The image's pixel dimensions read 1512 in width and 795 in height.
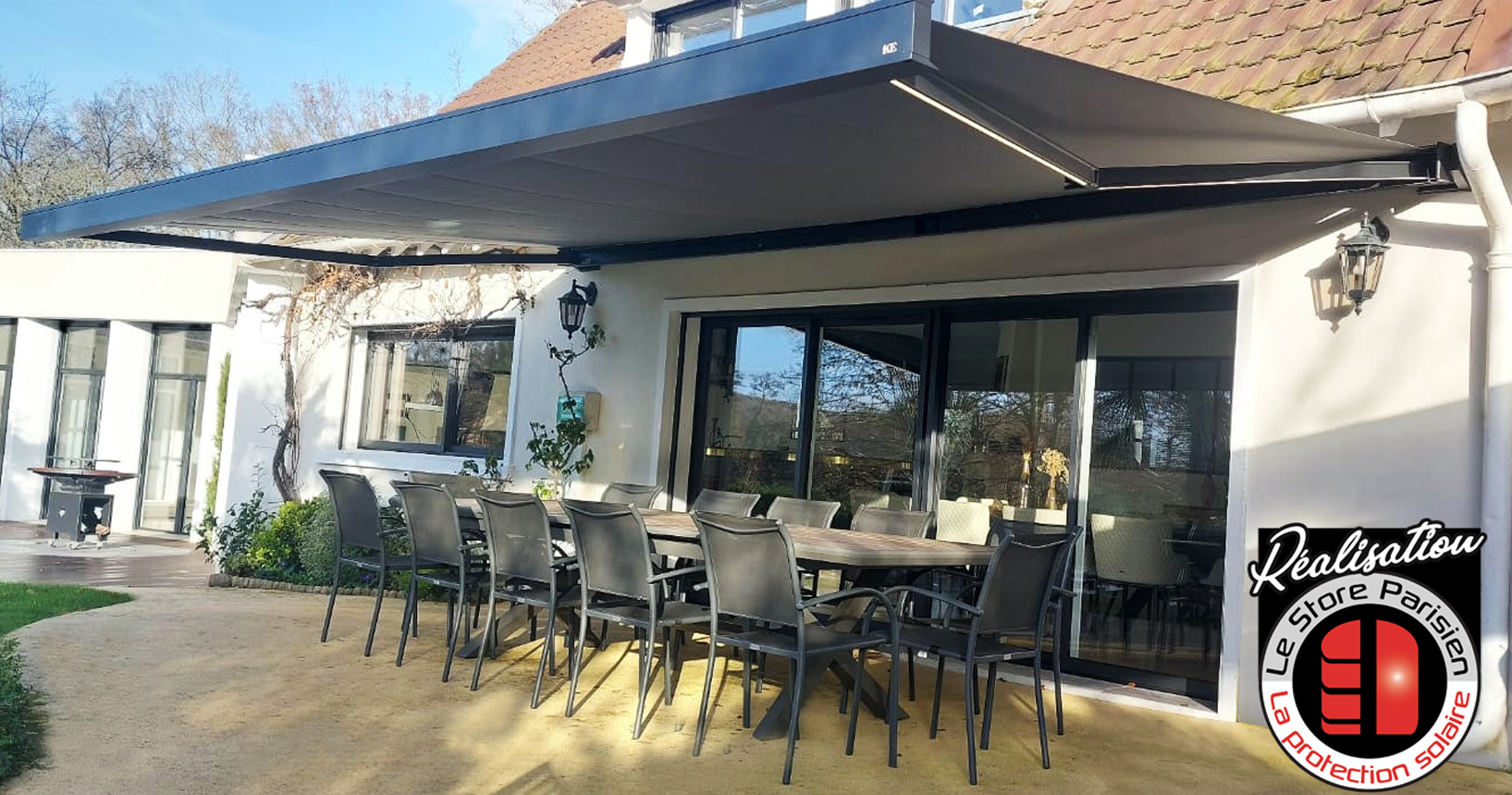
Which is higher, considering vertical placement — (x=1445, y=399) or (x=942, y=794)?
(x=1445, y=399)

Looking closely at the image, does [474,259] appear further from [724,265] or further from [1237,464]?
[1237,464]

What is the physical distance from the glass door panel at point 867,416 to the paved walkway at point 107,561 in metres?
5.11

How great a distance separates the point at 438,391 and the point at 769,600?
21.9ft

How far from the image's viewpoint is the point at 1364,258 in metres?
5.09

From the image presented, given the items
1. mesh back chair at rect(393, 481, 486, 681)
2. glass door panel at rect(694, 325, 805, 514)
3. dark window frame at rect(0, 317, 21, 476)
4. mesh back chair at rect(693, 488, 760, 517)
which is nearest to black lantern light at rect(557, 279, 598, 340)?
glass door panel at rect(694, 325, 805, 514)

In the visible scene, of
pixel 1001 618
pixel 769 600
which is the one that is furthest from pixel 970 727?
pixel 769 600

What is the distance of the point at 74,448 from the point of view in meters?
14.4

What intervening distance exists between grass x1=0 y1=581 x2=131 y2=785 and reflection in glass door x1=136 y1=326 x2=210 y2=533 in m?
5.20

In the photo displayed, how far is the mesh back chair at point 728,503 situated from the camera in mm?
→ 6734

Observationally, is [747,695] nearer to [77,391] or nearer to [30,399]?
[77,391]

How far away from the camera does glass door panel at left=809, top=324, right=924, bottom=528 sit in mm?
7137

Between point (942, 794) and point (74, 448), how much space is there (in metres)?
13.6

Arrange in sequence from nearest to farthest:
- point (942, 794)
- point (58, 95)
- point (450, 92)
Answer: point (942, 794) → point (450, 92) → point (58, 95)

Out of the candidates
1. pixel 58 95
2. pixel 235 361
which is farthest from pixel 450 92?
pixel 235 361
